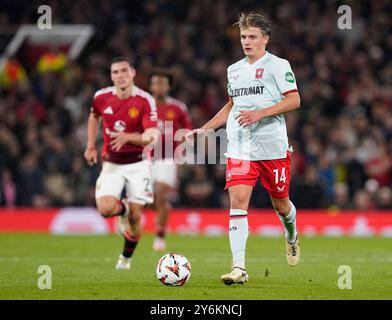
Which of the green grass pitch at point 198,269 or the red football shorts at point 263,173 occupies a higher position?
the red football shorts at point 263,173

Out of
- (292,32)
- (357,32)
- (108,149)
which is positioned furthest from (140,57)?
(108,149)

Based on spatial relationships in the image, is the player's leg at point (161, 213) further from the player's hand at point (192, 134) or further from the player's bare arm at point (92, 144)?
the player's hand at point (192, 134)

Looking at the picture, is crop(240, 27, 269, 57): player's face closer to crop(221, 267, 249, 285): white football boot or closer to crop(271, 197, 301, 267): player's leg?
crop(271, 197, 301, 267): player's leg

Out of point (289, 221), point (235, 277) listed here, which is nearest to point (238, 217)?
point (235, 277)

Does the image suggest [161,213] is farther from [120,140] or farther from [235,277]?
[235,277]

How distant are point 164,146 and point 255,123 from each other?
6308 millimetres

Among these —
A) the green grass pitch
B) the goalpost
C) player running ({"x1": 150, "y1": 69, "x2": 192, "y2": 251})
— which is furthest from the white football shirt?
the goalpost

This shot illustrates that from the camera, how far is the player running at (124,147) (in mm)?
10875

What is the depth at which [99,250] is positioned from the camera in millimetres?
14312

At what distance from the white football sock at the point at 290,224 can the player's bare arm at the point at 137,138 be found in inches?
74.3

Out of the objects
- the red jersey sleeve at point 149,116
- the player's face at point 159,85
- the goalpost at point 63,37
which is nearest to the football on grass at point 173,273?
the red jersey sleeve at point 149,116

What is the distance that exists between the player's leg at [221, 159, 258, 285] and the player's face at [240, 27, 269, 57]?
3.74 feet

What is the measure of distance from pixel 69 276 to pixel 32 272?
688 millimetres

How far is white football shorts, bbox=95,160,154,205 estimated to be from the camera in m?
11.0
